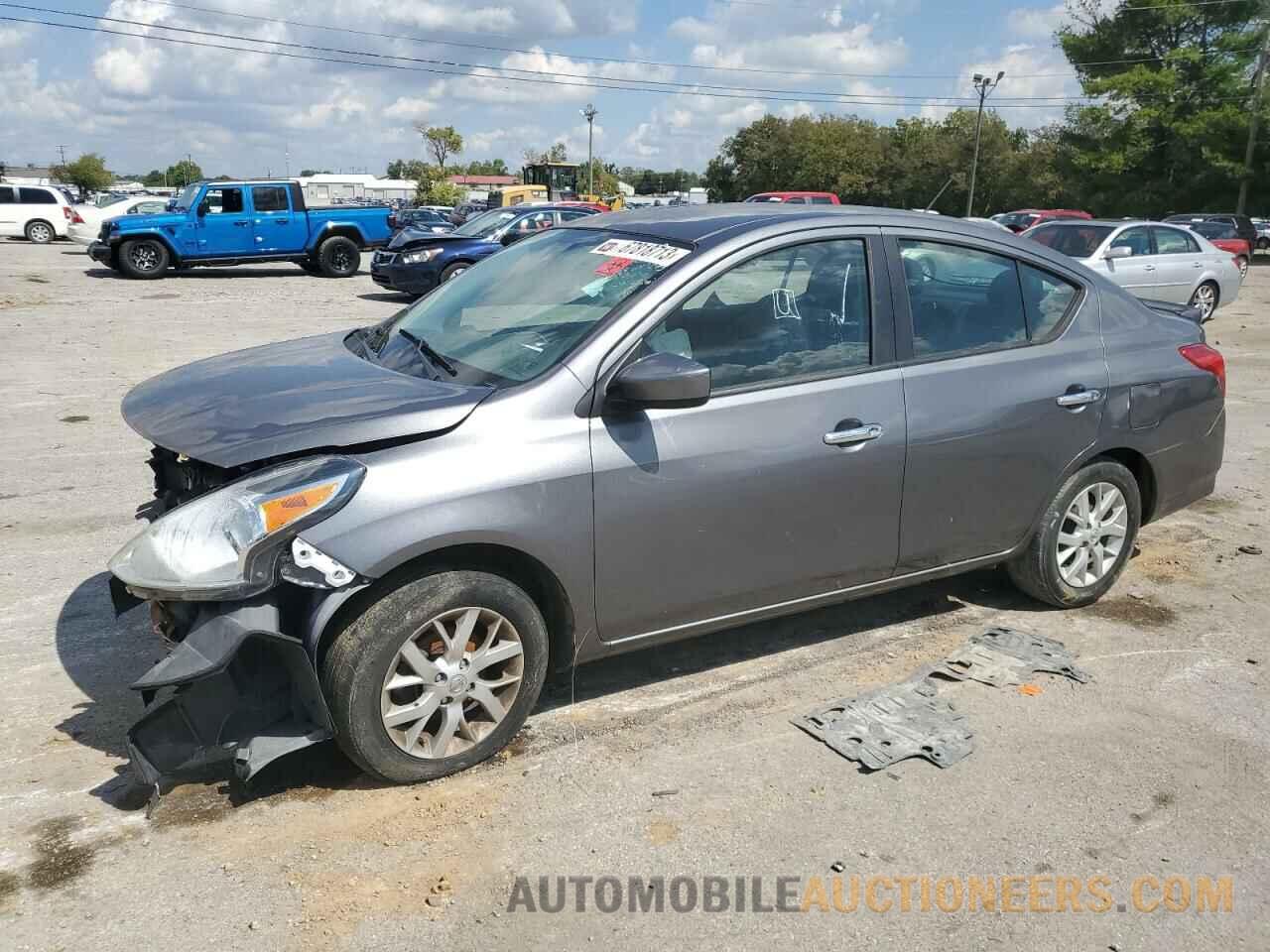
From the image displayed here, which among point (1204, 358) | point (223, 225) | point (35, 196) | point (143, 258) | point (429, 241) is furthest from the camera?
point (35, 196)

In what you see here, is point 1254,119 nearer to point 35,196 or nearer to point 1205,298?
point 1205,298

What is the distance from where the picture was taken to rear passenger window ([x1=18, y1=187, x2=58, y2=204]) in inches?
1195

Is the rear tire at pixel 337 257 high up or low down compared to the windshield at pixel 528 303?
down

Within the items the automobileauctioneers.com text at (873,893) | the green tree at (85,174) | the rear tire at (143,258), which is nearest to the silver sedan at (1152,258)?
the automobileauctioneers.com text at (873,893)

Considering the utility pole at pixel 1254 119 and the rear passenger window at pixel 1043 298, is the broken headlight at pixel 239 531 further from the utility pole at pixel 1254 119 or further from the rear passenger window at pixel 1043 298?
the utility pole at pixel 1254 119

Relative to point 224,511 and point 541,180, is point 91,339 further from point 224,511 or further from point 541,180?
point 541,180

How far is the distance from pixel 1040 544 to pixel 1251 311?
1814 centimetres

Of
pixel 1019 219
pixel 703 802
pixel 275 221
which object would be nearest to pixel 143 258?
pixel 275 221

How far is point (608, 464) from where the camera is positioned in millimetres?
3463

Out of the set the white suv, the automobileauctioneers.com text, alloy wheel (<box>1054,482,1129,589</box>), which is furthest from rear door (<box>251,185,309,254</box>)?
the automobileauctioneers.com text

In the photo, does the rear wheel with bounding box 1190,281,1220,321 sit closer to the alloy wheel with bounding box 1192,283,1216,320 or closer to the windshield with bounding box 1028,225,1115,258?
the alloy wheel with bounding box 1192,283,1216,320

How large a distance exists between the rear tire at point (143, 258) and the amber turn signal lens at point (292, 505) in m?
19.9

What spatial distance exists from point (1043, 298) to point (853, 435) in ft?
4.44

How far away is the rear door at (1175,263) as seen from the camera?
50.4 ft
